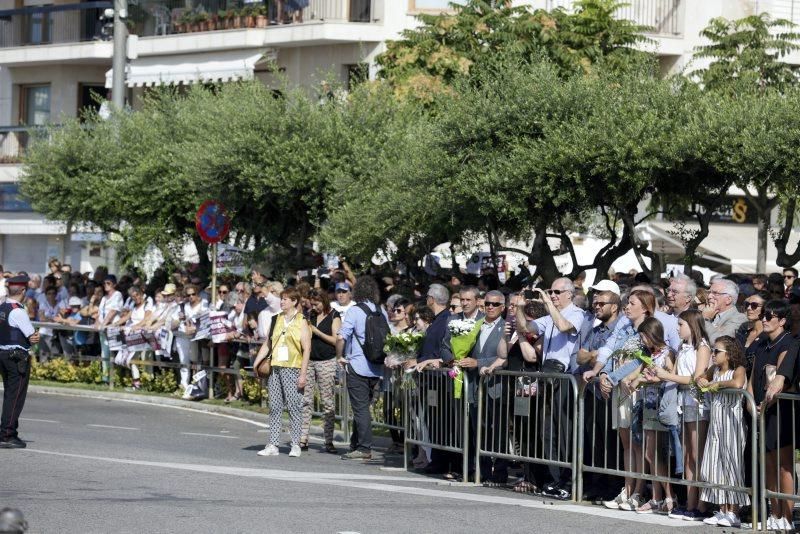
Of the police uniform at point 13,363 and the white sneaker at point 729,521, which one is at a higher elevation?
the police uniform at point 13,363

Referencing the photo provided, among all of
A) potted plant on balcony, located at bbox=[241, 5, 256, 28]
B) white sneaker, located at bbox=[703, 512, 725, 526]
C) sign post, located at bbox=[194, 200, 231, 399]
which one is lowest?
white sneaker, located at bbox=[703, 512, 725, 526]

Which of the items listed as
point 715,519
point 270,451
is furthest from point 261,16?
point 715,519

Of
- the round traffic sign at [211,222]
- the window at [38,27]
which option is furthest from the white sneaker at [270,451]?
the window at [38,27]

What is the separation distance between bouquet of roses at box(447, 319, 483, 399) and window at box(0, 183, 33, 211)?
109 ft

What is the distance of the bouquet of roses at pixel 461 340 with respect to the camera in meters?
14.4

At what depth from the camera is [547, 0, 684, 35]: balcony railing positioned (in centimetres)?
3678

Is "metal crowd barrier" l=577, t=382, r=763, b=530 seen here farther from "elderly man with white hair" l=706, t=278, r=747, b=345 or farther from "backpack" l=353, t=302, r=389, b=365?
"backpack" l=353, t=302, r=389, b=365

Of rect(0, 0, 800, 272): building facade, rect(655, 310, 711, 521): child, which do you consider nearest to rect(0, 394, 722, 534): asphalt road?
rect(655, 310, 711, 521): child

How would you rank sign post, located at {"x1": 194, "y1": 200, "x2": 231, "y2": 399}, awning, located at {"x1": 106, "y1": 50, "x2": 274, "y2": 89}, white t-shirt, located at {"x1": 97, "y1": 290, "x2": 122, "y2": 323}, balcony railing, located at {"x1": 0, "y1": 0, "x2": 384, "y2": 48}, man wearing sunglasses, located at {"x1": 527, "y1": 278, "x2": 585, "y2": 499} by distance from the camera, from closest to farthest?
man wearing sunglasses, located at {"x1": 527, "y1": 278, "x2": 585, "y2": 499}, sign post, located at {"x1": 194, "y1": 200, "x2": 231, "y2": 399}, white t-shirt, located at {"x1": 97, "y1": 290, "x2": 122, "y2": 323}, balcony railing, located at {"x1": 0, "y1": 0, "x2": 384, "y2": 48}, awning, located at {"x1": 106, "y1": 50, "x2": 274, "y2": 89}

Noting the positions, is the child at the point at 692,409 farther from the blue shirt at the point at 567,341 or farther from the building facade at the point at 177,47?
the building facade at the point at 177,47

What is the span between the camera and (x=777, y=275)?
1797cm

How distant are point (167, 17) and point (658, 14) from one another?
13.1m

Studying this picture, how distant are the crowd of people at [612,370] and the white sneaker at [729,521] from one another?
1cm

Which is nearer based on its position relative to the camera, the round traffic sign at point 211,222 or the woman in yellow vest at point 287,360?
the woman in yellow vest at point 287,360
